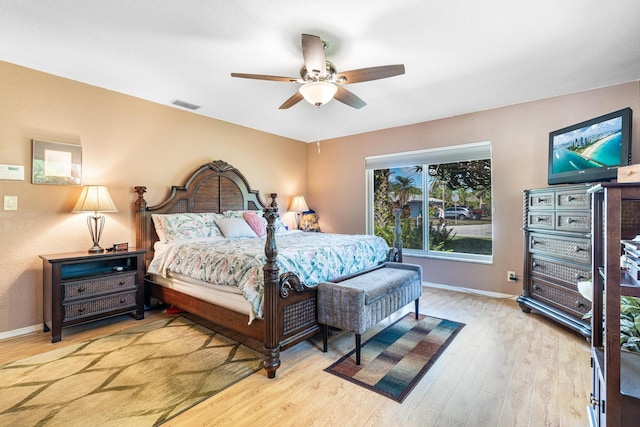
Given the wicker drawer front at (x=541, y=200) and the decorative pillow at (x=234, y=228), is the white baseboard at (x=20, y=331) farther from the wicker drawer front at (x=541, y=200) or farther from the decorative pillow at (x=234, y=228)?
the wicker drawer front at (x=541, y=200)

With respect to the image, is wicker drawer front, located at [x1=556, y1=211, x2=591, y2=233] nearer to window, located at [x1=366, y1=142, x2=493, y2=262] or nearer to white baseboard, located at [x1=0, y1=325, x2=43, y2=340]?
window, located at [x1=366, y1=142, x2=493, y2=262]

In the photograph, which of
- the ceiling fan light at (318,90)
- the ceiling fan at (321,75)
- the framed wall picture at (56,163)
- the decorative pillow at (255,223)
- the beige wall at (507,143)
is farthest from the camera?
the decorative pillow at (255,223)

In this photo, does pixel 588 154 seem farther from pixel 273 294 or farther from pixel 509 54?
pixel 273 294

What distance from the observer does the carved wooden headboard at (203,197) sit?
3.55 m

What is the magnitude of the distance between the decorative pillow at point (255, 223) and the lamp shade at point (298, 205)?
51.7 inches

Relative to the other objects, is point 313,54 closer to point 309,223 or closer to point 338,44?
point 338,44

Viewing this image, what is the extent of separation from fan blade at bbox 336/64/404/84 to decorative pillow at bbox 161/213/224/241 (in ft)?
7.86

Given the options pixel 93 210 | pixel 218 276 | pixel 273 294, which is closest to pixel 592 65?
pixel 273 294

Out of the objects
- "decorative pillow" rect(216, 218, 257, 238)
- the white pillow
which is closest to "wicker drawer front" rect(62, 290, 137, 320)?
the white pillow

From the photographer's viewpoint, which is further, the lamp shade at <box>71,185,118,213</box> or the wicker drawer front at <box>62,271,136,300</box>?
the lamp shade at <box>71,185,118,213</box>

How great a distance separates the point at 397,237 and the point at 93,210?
3.34m

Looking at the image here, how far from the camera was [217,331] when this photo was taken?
9.43ft

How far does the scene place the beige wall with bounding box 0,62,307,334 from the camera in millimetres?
2783

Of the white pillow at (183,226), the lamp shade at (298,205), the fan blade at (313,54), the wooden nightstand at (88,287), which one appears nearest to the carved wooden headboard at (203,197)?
the white pillow at (183,226)
